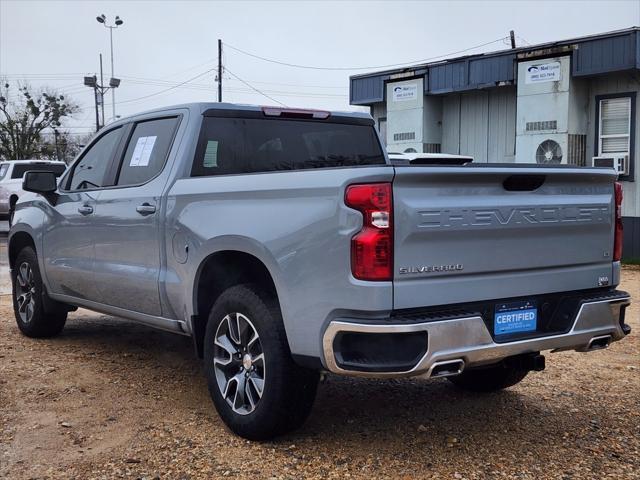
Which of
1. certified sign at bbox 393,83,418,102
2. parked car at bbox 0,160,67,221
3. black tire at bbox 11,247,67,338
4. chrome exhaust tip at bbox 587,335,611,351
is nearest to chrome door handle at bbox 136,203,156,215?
black tire at bbox 11,247,67,338

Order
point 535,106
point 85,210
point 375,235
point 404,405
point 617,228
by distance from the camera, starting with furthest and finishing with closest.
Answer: point 535,106 → point 85,210 → point 404,405 → point 617,228 → point 375,235

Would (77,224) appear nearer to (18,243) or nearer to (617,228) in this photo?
(18,243)

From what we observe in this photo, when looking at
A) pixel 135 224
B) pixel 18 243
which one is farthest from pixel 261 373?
pixel 18 243

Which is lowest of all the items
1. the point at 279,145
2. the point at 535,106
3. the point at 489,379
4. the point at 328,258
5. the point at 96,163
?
the point at 489,379

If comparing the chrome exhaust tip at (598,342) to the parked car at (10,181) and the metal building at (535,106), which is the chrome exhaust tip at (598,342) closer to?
the metal building at (535,106)

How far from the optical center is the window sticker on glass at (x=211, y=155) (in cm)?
486

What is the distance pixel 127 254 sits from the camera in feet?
16.6

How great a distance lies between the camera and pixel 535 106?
15836mm

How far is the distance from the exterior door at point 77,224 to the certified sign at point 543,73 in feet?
39.3

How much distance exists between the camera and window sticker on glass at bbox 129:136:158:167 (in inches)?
205

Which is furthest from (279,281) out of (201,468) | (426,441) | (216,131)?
(216,131)

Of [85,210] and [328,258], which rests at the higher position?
[85,210]

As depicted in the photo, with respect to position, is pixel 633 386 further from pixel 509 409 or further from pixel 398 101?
pixel 398 101

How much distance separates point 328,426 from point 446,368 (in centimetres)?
116
